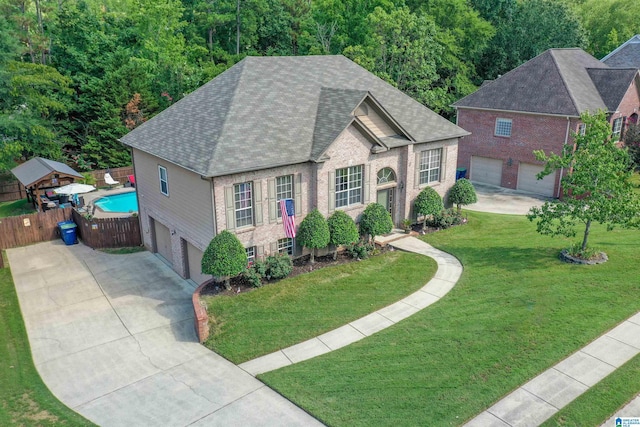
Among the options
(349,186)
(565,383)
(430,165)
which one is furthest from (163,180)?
(565,383)

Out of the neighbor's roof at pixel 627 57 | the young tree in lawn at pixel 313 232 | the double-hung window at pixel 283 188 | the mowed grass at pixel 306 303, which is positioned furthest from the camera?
the neighbor's roof at pixel 627 57

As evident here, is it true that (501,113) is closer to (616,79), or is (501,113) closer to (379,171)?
(616,79)

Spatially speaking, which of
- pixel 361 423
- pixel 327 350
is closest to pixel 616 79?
pixel 327 350

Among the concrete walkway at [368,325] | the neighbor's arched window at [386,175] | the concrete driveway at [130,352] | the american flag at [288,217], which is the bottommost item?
the concrete driveway at [130,352]

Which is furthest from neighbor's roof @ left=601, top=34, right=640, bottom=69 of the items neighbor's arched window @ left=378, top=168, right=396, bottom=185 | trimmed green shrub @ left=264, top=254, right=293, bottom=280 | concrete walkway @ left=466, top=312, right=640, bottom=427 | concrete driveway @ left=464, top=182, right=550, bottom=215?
trimmed green shrub @ left=264, top=254, right=293, bottom=280

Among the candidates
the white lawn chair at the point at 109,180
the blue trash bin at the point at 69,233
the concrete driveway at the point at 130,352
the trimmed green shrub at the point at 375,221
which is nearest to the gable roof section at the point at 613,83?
the trimmed green shrub at the point at 375,221

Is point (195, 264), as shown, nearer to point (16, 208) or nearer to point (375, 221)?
point (375, 221)

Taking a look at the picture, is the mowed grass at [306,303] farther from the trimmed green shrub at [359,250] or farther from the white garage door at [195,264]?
the white garage door at [195,264]
